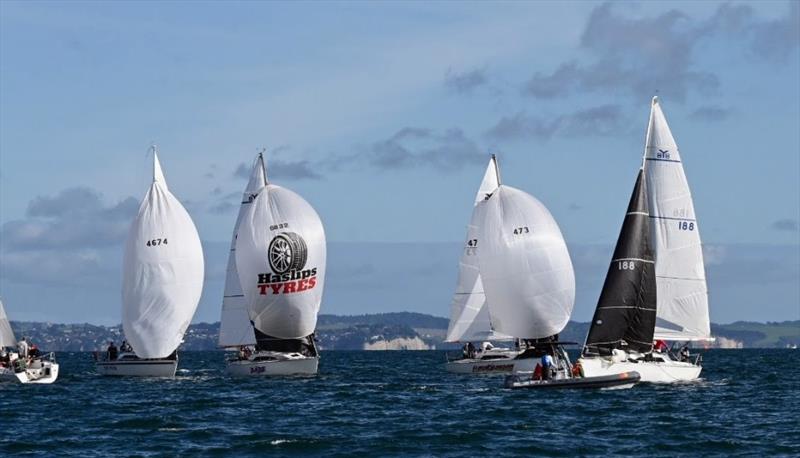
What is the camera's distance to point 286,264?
250ft

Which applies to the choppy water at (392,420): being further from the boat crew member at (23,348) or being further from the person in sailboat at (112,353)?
the person in sailboat at (112,353)

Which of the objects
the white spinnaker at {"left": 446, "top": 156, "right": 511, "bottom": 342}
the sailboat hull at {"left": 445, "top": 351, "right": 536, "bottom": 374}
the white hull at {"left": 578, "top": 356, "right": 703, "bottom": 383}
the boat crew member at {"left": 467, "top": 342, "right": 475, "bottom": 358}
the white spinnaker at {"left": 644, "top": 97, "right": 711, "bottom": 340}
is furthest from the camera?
the white spinnaker at {"left": 446, "top": 156, "right": 511, "bottom": 342}

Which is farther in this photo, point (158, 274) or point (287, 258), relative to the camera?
point (158, 274)

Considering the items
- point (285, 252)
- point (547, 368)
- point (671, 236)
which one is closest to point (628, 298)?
point (671, 236)

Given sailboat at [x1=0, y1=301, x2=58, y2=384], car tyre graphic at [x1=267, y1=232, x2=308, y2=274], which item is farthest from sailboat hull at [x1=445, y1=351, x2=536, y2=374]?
sailboat at [x1=0, y1=301, x2=58, y2=384]

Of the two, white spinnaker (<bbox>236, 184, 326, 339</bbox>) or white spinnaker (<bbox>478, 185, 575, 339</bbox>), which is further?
white spinnaker (<bbox>478, 185, 575, 339</bbox>)

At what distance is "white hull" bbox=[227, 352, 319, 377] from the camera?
7756cm

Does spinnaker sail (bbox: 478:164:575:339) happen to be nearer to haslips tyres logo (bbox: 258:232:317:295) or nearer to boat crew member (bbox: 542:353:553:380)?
haslips tyres logo (bbox: 258:232:317:295)

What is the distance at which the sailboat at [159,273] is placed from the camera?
76.3 metres

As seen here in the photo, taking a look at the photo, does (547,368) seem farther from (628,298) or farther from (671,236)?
(671,236)

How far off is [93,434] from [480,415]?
15007 millimetres

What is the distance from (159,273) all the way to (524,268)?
19449 millimetres

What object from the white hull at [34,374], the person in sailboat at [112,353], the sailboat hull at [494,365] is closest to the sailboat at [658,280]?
the sailboat hull at [494,365]

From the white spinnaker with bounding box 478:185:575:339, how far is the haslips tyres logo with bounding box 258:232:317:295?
10.3 metres
